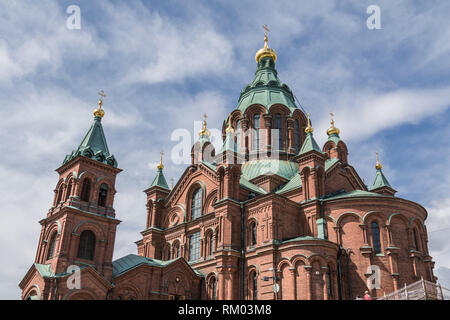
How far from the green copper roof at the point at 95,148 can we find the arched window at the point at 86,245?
5.82 meters

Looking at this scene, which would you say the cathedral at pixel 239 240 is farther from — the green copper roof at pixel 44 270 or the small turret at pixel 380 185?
the small turret at pixel 380 185

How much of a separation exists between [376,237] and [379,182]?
44.5 ft

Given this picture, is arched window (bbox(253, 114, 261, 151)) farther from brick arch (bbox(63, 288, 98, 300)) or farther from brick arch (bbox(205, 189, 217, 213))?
brick arch (bbox(63, 288, 98, 300))

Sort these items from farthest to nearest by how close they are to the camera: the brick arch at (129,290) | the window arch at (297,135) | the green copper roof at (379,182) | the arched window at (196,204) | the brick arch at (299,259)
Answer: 1. the window arch at (297,135)
2. the green copper roof at (379,182)
3. the arched window at (196,204)
4. the brick arch at (129,290)
5. the brick arch at (299,259)

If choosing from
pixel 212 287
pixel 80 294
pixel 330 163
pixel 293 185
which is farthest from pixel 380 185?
pixel 80 294

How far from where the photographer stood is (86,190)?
31.8 meters

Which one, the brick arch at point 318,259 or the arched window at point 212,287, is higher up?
the brick arch at point 318,259

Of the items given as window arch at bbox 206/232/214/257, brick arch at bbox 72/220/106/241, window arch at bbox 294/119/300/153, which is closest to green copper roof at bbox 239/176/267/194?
window arch at bbox 206/232/214/257

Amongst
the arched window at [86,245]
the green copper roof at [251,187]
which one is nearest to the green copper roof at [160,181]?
the green copper roof at [251,187]

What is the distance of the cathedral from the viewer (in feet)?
92.4

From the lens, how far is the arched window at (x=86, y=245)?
29672mm

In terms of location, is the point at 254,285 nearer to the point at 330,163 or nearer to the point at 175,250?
the point at 175,250

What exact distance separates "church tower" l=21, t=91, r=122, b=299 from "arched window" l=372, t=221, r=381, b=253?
1884 centimetres
